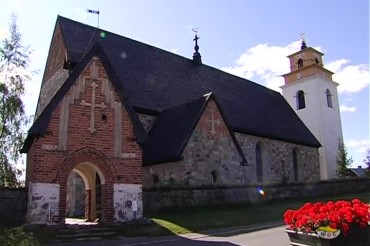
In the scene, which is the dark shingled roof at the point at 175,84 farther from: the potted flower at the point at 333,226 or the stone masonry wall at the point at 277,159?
the potted flower at the point at 333,226

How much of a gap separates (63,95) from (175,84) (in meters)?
11.9

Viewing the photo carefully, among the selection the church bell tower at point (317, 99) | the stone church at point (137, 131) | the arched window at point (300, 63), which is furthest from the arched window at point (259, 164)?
the arched window at point (300, 63)

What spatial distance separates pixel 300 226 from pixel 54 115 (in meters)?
9.95

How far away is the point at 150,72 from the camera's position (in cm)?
2492

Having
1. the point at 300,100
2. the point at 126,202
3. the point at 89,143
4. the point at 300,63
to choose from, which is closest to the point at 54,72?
the point at 89,143

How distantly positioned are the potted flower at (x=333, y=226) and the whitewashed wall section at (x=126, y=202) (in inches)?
329

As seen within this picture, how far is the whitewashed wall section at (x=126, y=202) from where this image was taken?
556 inches

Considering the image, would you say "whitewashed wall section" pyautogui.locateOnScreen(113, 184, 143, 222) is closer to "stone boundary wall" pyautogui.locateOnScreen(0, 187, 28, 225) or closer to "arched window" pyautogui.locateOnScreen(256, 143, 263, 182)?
"stone boundary wall" pyautogui.locateOnScreen(0, 187, 28, 225)

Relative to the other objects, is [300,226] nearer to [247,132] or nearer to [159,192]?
[159,192]

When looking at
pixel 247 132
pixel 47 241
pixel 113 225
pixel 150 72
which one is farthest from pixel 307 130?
pixel 47 241

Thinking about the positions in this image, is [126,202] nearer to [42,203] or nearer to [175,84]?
[42,203]

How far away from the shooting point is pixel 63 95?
561 inches

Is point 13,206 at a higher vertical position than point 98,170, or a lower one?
lower

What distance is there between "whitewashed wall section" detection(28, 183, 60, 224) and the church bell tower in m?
27.4
